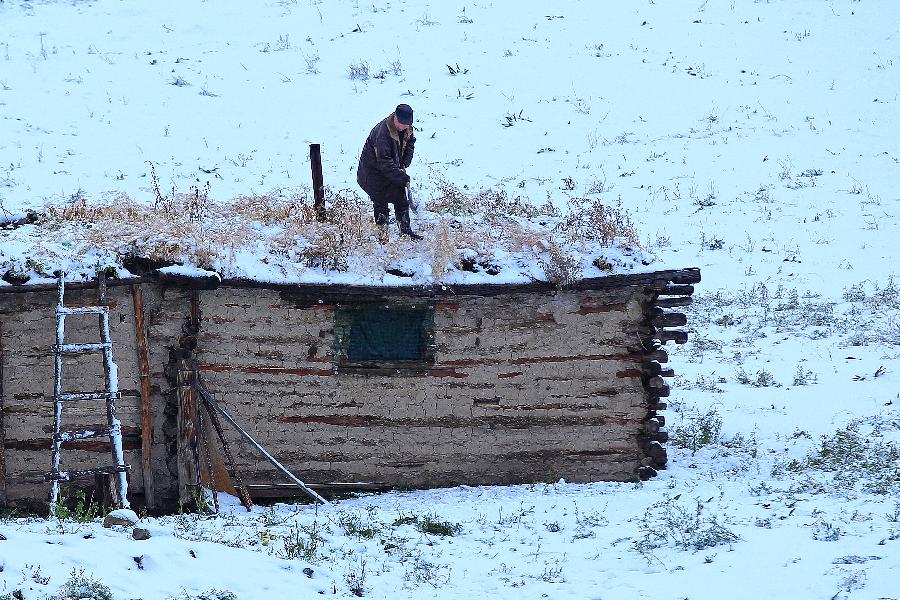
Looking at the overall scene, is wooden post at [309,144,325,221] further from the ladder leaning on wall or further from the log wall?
the ladder leaning on wall

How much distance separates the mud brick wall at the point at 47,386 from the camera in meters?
9.44

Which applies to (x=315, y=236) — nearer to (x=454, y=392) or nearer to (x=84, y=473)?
(x=454, y=392)

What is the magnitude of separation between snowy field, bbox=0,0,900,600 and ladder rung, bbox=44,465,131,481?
2.96 feet

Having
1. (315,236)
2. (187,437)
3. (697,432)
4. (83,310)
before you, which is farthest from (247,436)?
(697,432)

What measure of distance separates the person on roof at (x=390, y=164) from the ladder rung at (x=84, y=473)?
11.4ft

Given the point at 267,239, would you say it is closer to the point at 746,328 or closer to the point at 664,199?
the point at 746,328

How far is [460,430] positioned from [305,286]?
7.09 feet

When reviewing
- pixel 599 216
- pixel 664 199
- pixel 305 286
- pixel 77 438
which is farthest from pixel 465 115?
pixel 77 438

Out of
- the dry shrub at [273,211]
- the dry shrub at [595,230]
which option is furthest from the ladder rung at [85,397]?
the dry shrub at [595,230]

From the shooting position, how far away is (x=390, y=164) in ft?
33.8

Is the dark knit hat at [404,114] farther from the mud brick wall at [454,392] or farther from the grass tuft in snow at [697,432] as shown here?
the grass tuft in snow at [697,432]

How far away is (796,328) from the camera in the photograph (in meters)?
14.9

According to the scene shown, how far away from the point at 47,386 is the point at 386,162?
3.92 meters

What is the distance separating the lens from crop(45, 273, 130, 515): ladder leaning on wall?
8.95m
